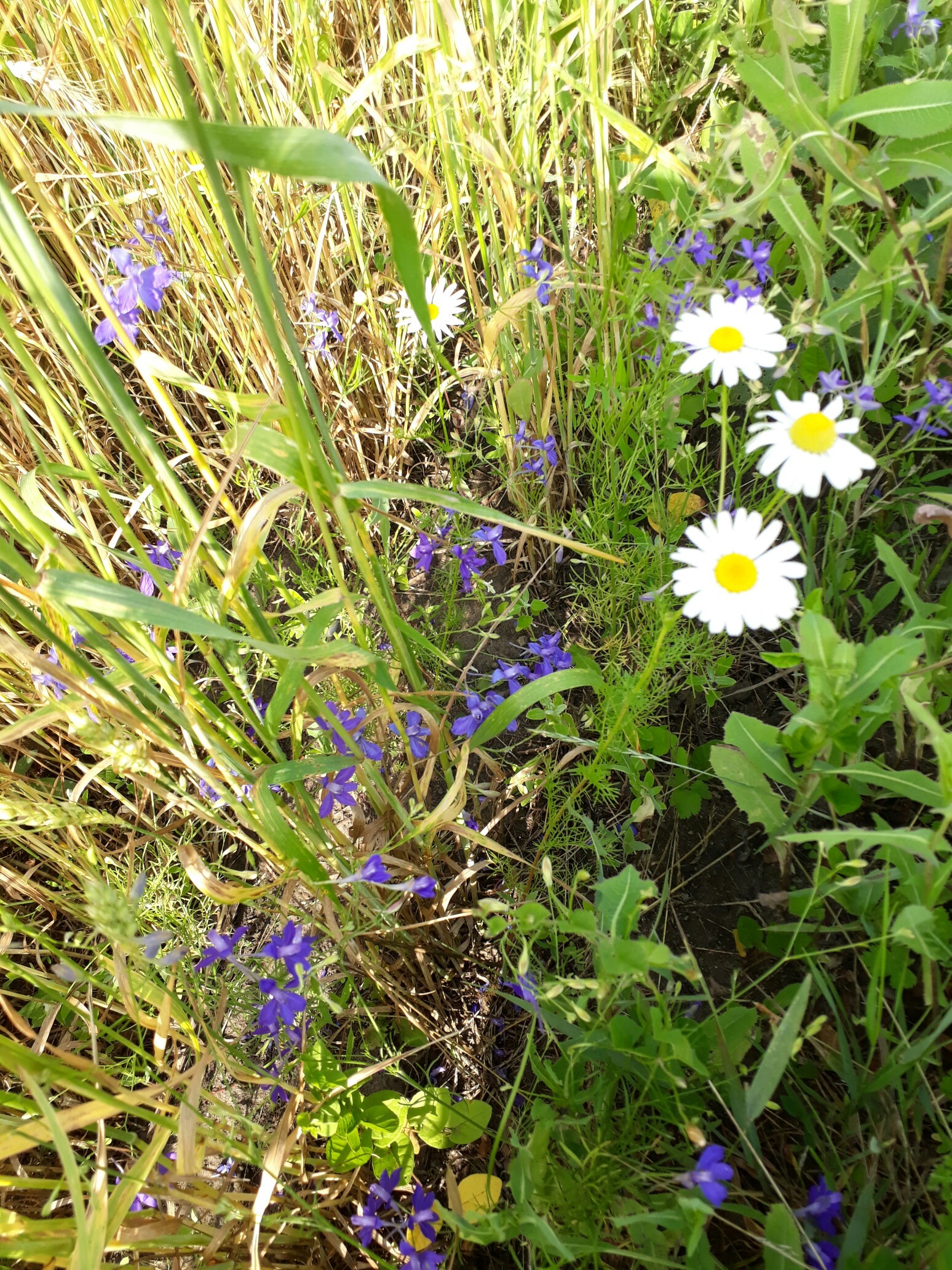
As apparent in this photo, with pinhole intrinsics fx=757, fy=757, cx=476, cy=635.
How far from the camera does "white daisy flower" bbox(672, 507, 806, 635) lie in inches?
27.8

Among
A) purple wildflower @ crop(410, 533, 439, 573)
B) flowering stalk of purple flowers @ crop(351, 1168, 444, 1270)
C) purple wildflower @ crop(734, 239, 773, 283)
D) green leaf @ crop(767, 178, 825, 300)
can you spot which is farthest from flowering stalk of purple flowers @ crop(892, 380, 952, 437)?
flowering stalk of purple flowers @ crop(351, 1168, 444, 1270)

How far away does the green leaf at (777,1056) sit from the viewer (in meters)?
0.67

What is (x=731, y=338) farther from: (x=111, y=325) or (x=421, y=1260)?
(x=421, y=1260)

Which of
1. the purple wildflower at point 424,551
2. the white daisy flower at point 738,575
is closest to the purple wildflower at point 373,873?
the white daisy flower at point 738,575

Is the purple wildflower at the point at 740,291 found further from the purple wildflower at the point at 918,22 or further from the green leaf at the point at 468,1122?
the green leaf at the point at 468,1122

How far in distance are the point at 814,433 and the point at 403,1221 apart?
3.23 ft

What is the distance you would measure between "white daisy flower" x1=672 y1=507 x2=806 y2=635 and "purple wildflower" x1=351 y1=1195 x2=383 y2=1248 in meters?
0.69

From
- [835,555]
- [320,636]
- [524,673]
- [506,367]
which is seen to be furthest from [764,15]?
[320,636]

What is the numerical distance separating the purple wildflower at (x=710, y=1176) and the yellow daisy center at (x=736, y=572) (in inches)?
19.0

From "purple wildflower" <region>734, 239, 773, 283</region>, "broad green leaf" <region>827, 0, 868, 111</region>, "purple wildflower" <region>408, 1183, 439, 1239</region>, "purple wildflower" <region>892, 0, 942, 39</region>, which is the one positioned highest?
"purple wildflower" <region>892, 0, 942, 39</region>

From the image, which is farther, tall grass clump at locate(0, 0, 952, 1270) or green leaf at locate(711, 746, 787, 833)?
green leaf at locate(711, 746, 787, 833)

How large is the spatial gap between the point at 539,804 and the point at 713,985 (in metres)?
0.33

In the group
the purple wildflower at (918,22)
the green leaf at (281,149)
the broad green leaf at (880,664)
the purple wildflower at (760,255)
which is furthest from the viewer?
the purple wildflower at (918,22)

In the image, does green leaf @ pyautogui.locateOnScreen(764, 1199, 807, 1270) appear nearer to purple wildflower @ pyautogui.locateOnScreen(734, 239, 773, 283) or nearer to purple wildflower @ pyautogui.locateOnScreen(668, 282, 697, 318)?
purple wildflower @ pyautogui.locateOnScreen(668, 282, 697, 318)
